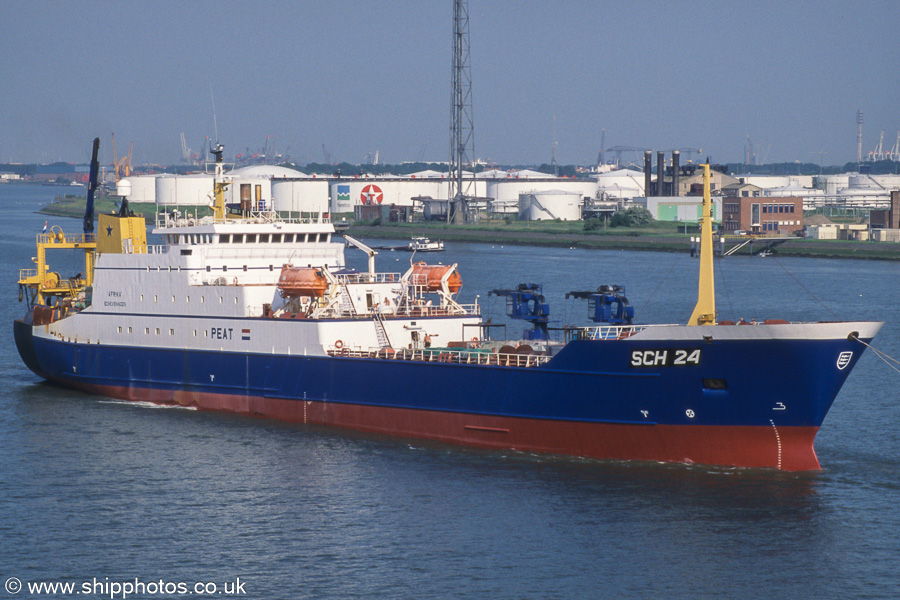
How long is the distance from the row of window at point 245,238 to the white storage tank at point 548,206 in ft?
299

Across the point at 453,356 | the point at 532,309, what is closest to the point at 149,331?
the point at 453,356

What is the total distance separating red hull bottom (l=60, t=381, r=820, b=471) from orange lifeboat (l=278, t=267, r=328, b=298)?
2.90 m

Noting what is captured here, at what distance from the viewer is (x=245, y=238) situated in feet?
102

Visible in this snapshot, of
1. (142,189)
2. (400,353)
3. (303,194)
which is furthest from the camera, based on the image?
(142,189)

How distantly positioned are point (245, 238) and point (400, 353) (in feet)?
22.4

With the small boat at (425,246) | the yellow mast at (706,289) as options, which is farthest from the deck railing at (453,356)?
the small boat at (425,246)

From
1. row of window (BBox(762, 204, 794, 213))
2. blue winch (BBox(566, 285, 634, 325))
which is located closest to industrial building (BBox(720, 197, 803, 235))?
row of window (BBox(762, 204, 794, 213))

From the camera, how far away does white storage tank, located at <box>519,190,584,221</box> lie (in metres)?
122

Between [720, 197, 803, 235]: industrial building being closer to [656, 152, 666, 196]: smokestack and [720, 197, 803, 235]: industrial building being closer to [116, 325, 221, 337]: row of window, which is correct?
[656, 152, 666, 196]: smokestack

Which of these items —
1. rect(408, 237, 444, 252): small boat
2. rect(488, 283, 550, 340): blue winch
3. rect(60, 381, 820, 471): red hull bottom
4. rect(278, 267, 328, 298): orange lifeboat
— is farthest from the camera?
rect(408, 237, 444, 252): small boat

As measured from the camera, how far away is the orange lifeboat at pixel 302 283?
90.9 ft

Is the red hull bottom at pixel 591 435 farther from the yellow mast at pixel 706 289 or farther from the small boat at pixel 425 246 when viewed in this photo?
the small boat at pixel 425 246

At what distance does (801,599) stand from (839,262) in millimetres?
65448

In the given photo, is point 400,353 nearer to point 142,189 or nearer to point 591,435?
point 591,435
